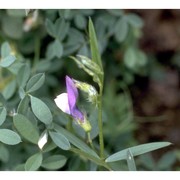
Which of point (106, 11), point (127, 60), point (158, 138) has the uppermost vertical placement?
point (106, 11)

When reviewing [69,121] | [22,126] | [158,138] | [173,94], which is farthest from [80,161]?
[173,94]

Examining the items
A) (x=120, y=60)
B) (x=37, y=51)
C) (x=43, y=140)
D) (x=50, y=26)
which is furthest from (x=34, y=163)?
(x=120, y=60)

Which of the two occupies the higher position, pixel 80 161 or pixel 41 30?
pixel 41 30

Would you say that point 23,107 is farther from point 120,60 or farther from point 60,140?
point 120,60

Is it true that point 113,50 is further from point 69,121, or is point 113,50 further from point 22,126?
point 22,126

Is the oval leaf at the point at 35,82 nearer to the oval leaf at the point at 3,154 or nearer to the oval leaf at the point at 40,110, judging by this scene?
the oval leaf at the point at 40,110

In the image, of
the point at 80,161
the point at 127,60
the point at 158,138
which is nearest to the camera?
the point at 80,161

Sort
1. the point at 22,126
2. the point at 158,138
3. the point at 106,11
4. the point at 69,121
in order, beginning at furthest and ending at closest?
1. the point at 158,138
2. the point at 106,11
3. the point at 69,121
4. the point at 22,126

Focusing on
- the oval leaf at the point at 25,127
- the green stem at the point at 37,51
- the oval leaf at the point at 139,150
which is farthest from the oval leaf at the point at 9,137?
the green stem at the point at 37,51
